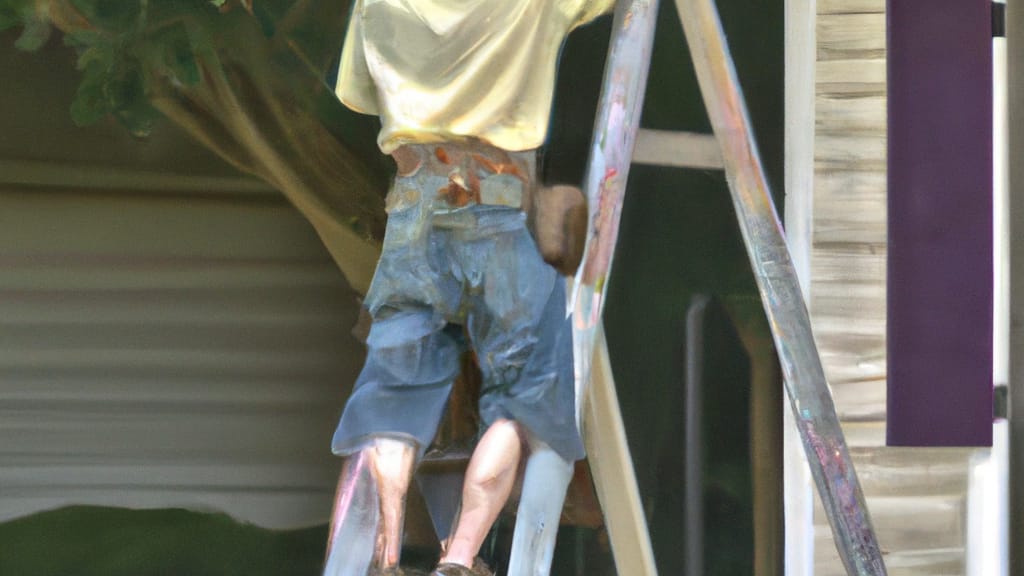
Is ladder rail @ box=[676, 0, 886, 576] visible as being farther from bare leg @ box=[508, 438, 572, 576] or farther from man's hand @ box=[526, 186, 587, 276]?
bare leg @ box=[508, 438, 572, 576]

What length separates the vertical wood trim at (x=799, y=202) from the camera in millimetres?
4477

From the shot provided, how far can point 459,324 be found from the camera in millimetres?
3893

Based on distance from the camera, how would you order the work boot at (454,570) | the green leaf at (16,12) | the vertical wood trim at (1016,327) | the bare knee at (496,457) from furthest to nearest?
the vertical wood trim at (1016,327)
the green leaf at (16,12)
the bare knee at (496,457)
the work boot at (454,570)

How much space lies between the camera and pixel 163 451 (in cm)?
450

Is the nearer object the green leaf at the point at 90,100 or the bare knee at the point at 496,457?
the bare knee at the point at 496,457

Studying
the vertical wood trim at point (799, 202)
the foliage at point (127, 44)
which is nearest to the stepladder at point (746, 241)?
the vertical wood trim at point (799, 202)

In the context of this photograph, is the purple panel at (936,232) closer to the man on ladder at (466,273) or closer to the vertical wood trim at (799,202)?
the vertical wood trim at (799,202)

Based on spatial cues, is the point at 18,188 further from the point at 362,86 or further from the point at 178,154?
the point at 362,86

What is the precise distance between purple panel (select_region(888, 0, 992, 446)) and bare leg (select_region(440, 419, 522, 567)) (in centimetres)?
120

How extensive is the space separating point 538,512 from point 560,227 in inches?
25.0

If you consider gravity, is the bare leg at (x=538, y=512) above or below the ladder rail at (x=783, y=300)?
below

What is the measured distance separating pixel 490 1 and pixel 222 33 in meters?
0.89

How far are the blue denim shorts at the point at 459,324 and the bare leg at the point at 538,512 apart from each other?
0.12ft

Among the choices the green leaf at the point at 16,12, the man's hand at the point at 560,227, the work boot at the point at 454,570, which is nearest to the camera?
the work boot at the point at 454,570
